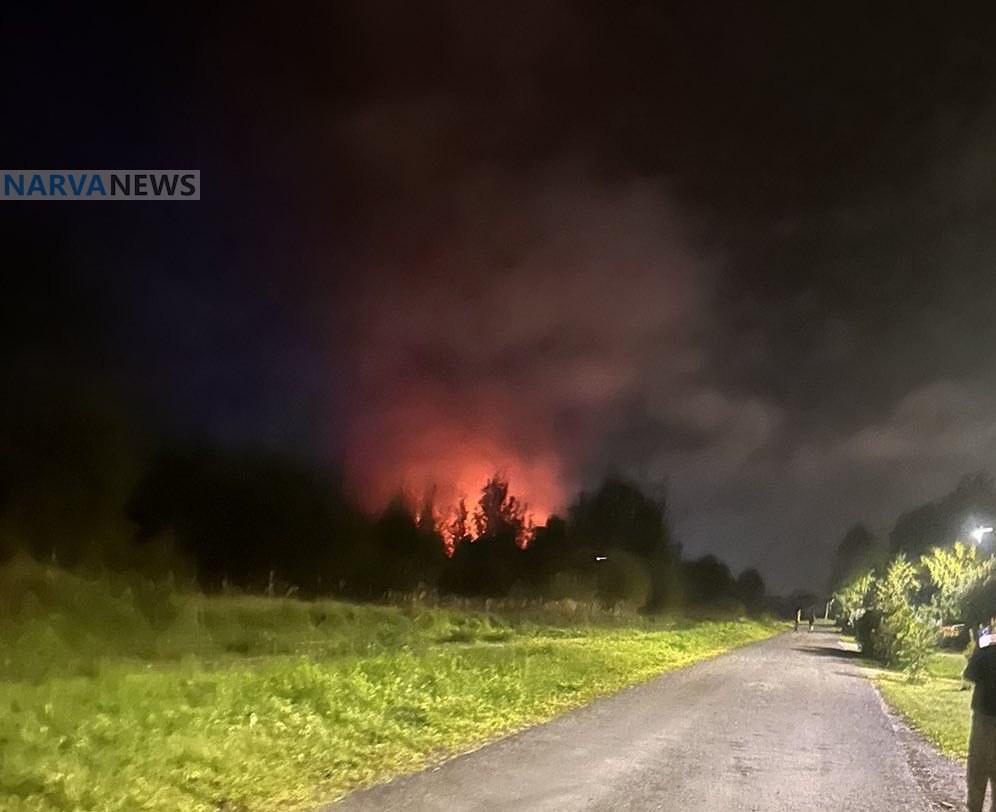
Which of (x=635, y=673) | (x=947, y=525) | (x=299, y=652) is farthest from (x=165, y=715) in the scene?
(x=947, y=525)

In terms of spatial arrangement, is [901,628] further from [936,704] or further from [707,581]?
[707,581]

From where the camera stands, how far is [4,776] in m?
7.95

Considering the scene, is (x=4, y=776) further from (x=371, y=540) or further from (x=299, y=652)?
(x=371, y=540)

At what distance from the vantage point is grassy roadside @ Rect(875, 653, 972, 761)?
15248 millimetres

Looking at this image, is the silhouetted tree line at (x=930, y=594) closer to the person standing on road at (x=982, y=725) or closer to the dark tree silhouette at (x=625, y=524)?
the person standing on road at (x=982, y=725)

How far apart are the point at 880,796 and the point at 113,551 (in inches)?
1043

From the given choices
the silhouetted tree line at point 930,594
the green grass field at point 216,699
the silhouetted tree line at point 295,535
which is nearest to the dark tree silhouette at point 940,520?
the silhouetted tree line at point 930,594

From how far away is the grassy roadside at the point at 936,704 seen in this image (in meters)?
15.2

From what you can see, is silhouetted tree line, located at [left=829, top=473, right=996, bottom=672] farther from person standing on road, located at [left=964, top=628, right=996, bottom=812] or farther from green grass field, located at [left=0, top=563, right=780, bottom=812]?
green grass field, located at [left=0, top=563, right=780, bottom=812]

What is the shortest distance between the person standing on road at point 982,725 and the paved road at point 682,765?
41.8 inches

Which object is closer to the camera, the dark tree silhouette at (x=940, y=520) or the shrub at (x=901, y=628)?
the shrub at (x=901, y=628)

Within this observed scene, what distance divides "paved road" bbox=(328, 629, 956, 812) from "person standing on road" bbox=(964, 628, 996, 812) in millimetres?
1061

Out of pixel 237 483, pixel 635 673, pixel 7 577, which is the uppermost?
pixel 237 483

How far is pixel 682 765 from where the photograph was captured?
37.2 ft
